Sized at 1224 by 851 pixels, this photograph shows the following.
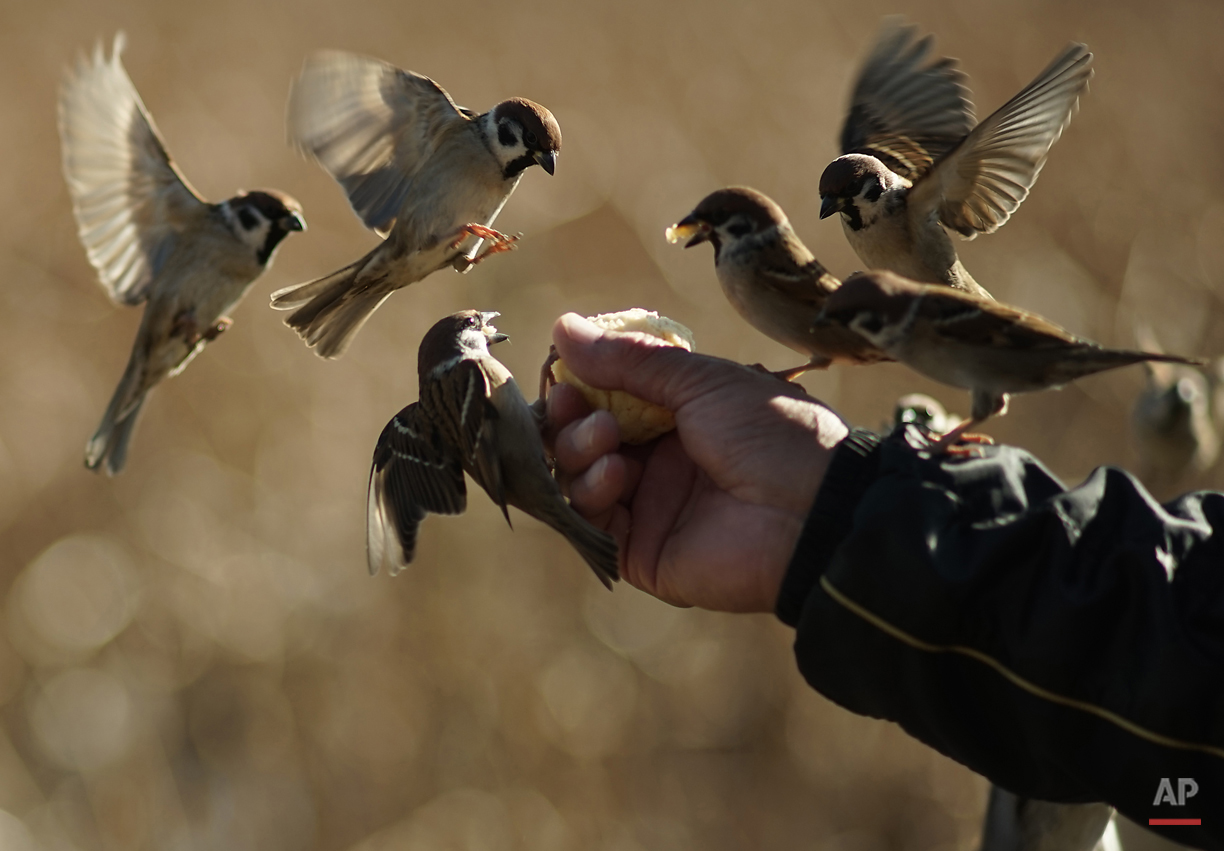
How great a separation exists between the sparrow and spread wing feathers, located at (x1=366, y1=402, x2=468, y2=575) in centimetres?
98

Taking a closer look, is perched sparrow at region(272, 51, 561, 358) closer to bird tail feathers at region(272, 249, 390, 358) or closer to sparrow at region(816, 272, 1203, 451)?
bird tail feathers at region(272, 249, 390, 358)

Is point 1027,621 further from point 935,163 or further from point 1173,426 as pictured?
point 1173,426

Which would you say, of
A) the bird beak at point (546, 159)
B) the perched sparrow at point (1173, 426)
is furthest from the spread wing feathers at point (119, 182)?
the perched sparrow at point (1173, 426)

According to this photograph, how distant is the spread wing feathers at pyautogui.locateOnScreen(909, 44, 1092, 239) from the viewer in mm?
2067

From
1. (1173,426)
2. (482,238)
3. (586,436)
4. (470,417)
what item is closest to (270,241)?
(482,238)

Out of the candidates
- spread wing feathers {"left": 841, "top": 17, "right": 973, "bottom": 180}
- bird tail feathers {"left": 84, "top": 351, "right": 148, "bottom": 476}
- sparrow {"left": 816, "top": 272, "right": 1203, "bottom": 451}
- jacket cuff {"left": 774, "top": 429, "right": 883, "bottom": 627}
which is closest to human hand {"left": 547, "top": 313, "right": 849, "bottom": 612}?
jacket cuff {"left": 774, "top": 429, "right": 883, "bottom": 627}

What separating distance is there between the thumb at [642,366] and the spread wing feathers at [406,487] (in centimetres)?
40

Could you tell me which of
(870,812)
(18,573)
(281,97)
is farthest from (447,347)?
(281,97)

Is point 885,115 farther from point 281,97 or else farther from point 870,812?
point 281,97

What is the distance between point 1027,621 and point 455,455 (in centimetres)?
136

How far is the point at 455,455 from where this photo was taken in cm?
249

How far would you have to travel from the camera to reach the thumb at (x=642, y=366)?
2369 mm

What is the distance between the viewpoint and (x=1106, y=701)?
164cm

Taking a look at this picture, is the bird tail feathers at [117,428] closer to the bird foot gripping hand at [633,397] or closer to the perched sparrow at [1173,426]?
the bird foot gripping hand at [633,397]
